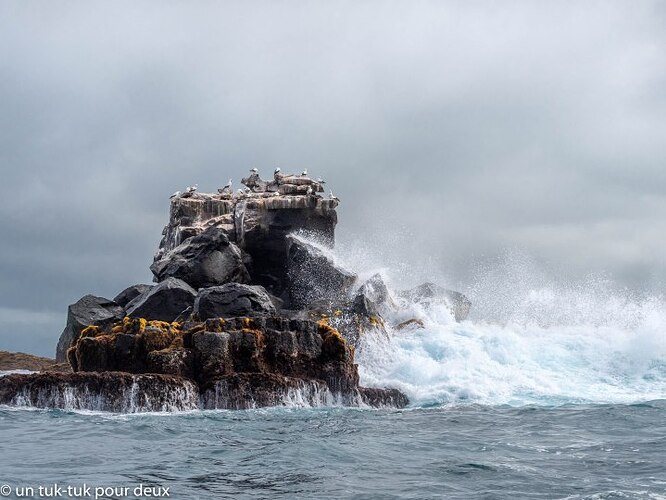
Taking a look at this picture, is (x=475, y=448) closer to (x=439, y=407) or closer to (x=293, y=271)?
(x=439, y=407)

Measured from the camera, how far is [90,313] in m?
38.9

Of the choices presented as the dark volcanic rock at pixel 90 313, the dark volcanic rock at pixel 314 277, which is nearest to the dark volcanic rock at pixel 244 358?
the dark volcanic rock at pixel 90 313

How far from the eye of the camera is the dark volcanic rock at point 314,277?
42.3 m

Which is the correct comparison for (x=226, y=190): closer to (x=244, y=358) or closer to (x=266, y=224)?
(x=266, y=224)

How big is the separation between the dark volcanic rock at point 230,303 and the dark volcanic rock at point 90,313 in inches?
254

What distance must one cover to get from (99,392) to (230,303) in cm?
849

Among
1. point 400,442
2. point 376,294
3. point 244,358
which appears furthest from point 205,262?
point 400,442

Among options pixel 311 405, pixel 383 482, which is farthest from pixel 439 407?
pixel 383 482

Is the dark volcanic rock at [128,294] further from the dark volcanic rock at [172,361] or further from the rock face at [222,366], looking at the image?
the dark volcanic rock at [172,361]

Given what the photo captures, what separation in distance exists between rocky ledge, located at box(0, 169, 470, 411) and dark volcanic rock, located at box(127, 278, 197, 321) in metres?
0.05

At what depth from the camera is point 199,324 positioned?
29766mm

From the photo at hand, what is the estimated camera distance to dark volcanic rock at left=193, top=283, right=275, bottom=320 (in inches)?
1294

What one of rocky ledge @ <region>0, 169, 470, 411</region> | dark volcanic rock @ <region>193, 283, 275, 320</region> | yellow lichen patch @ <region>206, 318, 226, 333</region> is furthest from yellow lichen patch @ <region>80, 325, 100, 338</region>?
yellow lichen patch @ <region>206, 318, 226, 333</region>

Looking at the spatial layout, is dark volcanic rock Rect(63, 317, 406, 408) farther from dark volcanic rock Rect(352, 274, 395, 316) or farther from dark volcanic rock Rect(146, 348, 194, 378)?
dark volcanic rock Rect(352, 274, 395, 316)
